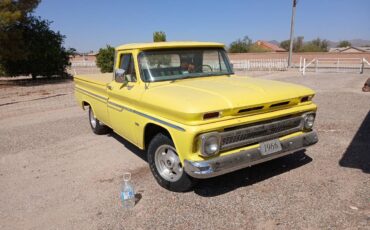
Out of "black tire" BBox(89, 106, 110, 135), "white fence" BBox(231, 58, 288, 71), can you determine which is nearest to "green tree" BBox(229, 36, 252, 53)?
"white fence" BBox(231, 58, 288, 71)

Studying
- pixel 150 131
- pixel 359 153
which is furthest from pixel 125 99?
pixel 359 153

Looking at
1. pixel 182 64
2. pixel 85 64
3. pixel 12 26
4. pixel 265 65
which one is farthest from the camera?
pixel 85 64

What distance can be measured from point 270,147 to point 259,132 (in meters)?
0.25

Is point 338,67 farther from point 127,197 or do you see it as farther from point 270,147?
point 127,197

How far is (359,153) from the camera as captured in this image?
5.08 metres

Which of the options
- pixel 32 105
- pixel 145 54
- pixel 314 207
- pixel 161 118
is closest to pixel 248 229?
pixel 314 207

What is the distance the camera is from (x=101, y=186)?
4324mm

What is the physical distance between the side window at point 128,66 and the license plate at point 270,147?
2131 millimetres

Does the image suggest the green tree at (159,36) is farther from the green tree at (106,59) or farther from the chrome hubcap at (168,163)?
the chrome hubcap at (168,163)

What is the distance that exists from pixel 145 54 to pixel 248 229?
2810 millimetres

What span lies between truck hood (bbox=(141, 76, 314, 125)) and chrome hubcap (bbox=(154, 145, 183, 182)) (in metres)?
0.53

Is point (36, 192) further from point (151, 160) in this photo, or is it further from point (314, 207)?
point (314, 207)

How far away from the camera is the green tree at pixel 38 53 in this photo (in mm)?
19844

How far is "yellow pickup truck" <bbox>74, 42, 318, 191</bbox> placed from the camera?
3.38 m
